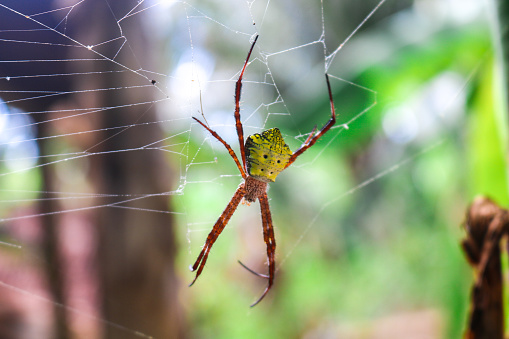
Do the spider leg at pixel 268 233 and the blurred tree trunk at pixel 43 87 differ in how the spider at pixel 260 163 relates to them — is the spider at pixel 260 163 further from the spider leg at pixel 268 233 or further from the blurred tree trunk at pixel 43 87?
the blurred tree trunk at pixel 43 87

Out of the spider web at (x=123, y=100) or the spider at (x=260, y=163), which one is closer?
the spider at (x=260, y=163)

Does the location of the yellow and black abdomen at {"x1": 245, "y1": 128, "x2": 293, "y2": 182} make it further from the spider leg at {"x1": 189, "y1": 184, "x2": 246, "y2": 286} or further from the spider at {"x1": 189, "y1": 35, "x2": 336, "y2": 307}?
the spider leg at {"x1": 189, "y1": 184, "x2": 246, "y2": 286}

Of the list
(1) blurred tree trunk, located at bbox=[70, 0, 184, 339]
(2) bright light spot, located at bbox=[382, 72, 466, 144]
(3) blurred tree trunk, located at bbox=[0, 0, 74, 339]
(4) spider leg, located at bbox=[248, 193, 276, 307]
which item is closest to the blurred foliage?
(2) bright light spot, located at bbox=[382, 72, 466, 144]

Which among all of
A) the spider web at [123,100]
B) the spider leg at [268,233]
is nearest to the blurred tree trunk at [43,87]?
the spider web at [123,100]

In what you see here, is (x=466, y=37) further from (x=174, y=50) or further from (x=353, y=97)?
(x=174, y=50)

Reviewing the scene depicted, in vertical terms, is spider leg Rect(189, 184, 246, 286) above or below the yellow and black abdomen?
below

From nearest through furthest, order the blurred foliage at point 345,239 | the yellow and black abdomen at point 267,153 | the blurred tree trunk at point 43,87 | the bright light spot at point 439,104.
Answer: the yellow and black abdomen at point 267,153 → the blurred tree trunk at point 43,87 → the bright light spot at point 439,104 → the blurred foliage at point 345,239

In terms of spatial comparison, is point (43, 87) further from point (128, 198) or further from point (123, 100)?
point (128, 198)
